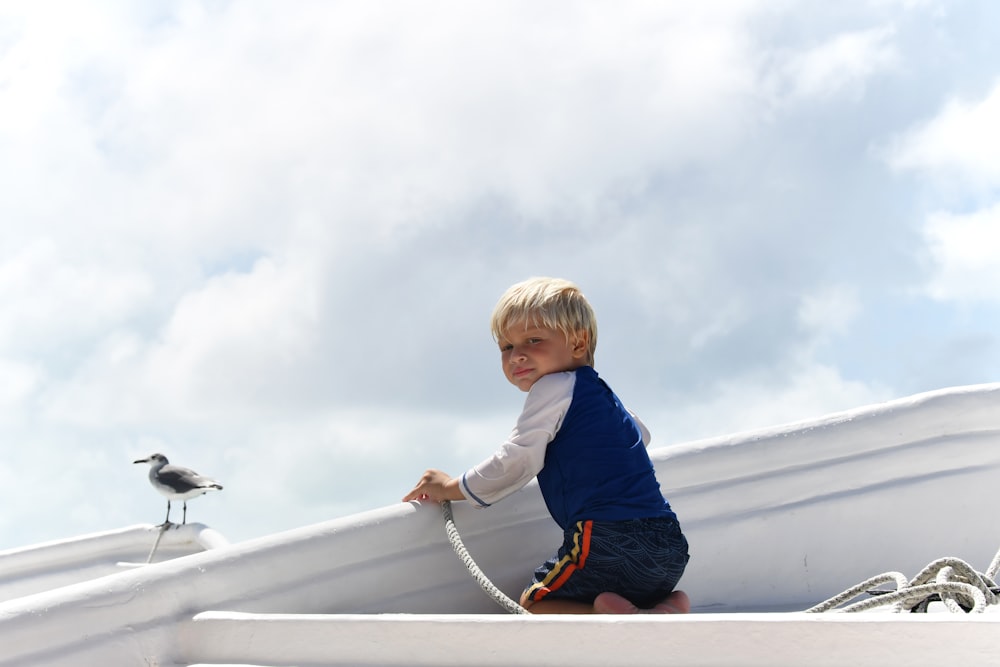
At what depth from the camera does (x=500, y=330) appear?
238 centimetres

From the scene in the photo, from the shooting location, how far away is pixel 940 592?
176 cm

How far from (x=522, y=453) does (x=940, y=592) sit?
880 millimetres

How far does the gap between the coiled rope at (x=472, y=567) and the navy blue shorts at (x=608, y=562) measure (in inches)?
3.8

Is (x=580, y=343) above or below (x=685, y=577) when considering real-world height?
above

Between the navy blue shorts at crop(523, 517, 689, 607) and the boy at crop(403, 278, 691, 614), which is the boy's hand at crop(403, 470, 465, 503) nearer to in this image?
the boy at crop(403, 278, 691, 614)

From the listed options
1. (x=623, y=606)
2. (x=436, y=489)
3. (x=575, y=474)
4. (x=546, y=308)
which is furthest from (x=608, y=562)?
(x=546, y=308)

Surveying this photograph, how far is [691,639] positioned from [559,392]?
90cm

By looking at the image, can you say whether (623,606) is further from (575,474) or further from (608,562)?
(575,474)

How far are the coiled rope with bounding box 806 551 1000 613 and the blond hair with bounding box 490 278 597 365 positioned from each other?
803mm

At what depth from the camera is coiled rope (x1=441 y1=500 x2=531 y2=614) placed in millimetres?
2062

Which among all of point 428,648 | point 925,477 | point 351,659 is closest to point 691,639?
point 428,648

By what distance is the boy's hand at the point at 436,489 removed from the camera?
2.29 m

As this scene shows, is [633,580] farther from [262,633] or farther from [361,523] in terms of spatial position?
[262,633]

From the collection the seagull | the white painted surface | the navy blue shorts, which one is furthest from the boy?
the seagull
